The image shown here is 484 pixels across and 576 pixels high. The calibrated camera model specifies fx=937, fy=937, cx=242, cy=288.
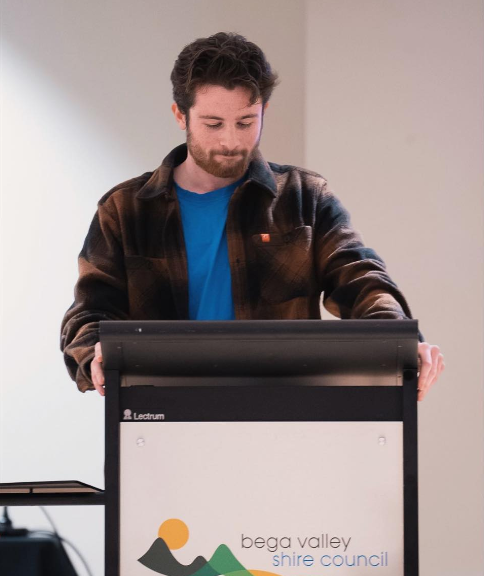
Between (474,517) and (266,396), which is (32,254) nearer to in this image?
(474,517)

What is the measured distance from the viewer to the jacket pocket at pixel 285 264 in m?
2.04

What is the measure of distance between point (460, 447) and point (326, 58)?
150 cm

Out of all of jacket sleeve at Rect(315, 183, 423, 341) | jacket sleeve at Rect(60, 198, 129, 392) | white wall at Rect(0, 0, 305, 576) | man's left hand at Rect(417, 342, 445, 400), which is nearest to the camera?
man's left hand at Rect(417, 342, 445, 400)

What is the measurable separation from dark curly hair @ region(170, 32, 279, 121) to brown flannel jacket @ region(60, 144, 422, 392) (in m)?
0.18

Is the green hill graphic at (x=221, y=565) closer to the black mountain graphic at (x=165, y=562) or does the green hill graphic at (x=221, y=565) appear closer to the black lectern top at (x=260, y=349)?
the black mountain graphic at (x=165, y=562)

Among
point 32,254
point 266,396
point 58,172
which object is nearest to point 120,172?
point 58,172

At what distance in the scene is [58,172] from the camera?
11.2 ft

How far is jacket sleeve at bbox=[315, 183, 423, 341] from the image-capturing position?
1697mm

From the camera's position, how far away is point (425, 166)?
345 centimetres

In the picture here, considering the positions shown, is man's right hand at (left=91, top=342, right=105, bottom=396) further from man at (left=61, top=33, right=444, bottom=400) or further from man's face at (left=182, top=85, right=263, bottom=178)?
man's face at (left=182, top=85, right=263, bottom=178)

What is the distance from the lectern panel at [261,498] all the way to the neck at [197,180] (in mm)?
1016

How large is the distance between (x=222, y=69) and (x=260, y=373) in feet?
3.05

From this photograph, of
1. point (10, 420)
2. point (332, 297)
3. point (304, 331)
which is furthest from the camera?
point (10, 420)

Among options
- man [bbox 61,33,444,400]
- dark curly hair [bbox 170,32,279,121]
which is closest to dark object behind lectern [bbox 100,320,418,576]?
man [bbox 61,33,444,400]
